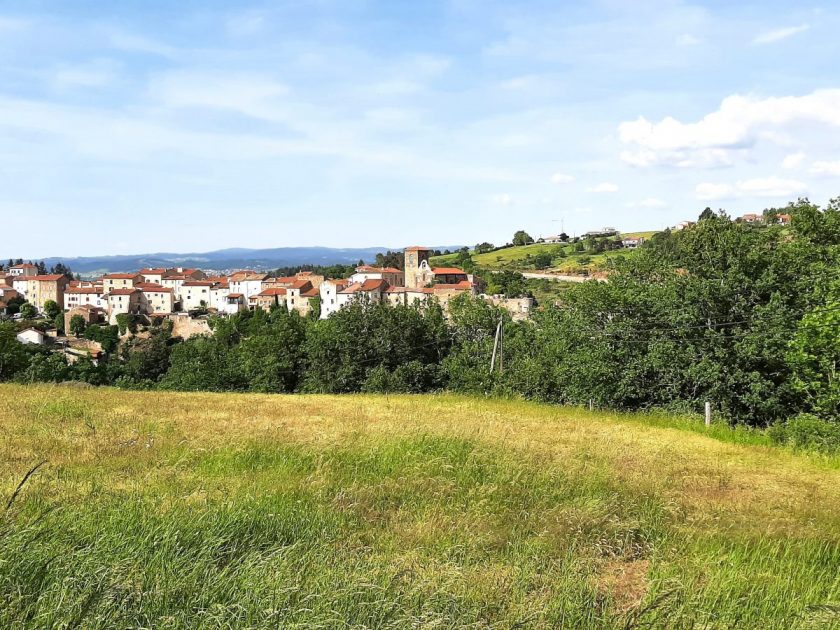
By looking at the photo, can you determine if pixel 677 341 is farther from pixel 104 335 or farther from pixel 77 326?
pixel 77 326

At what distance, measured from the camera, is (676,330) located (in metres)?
26.2

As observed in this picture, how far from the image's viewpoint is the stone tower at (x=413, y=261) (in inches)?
5167

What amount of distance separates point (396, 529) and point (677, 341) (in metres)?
23.0

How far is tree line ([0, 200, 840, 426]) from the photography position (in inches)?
933

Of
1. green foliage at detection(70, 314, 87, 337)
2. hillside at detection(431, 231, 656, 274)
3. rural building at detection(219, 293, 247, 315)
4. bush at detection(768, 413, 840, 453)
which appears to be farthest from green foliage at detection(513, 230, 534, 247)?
bush at detection(768, 413, 840, 453)

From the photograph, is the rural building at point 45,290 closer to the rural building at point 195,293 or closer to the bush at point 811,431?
the rural building at point 195,293

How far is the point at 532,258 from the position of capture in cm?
14450

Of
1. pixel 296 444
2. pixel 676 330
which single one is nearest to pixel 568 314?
pixel 676 330

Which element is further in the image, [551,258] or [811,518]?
[551,258]

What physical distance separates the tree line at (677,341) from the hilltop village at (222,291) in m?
59.0

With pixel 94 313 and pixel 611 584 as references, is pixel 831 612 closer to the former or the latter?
pixel 611 584

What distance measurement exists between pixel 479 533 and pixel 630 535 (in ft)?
5.05

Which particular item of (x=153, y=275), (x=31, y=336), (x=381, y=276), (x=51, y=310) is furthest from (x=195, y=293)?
(x=31, y=336)

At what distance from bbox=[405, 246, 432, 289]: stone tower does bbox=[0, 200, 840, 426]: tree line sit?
86345 millimetres
